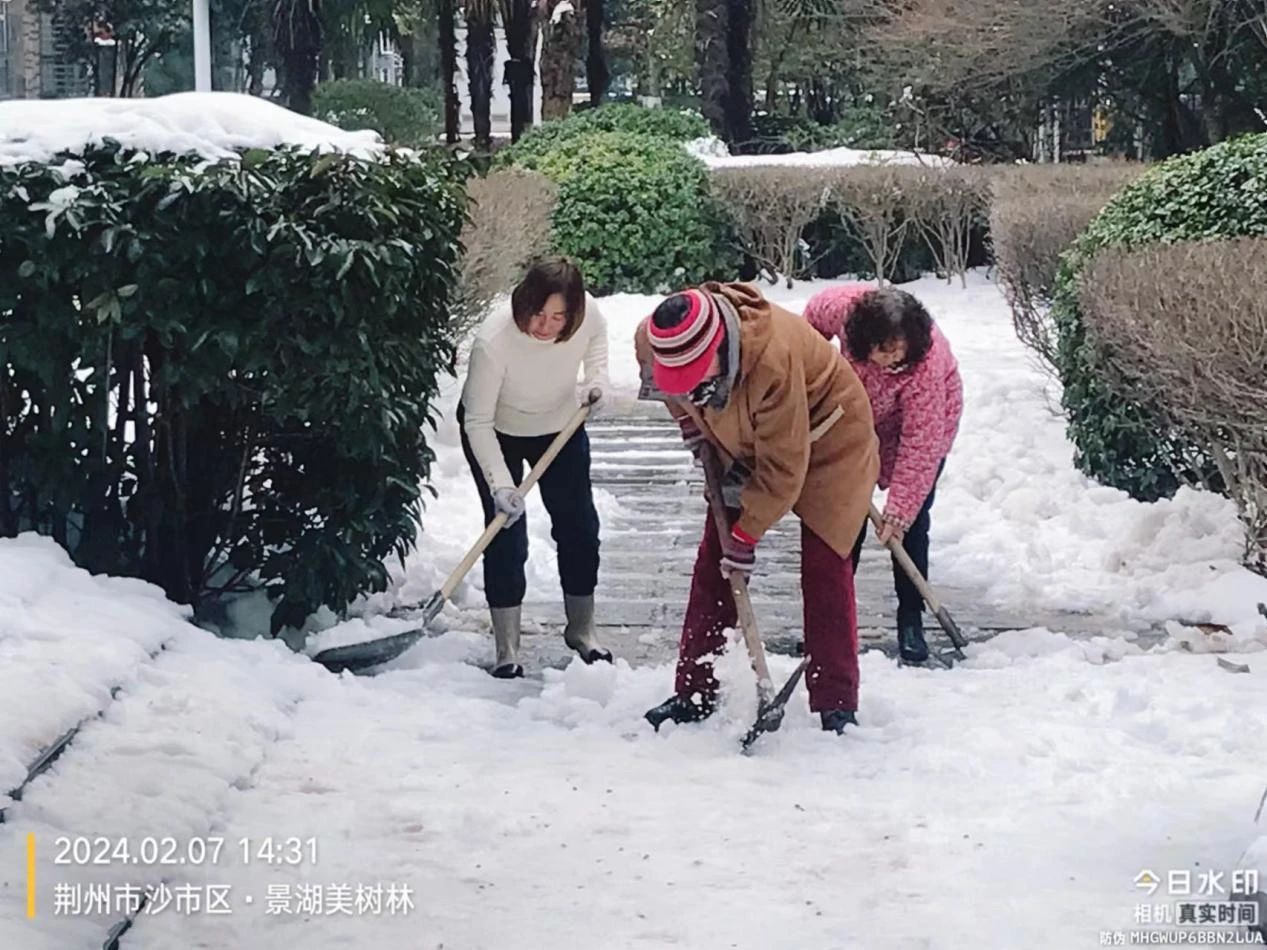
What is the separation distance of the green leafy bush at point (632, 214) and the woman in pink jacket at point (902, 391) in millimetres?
11152

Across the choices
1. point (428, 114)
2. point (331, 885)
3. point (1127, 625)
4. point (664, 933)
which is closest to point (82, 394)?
point (331, 885)

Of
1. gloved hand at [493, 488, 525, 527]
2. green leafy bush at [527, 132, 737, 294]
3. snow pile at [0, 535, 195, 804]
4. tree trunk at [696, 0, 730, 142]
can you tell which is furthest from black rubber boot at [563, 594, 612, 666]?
tree trunk at [696, 0, 730, 142]

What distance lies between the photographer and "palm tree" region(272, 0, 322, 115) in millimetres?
26953

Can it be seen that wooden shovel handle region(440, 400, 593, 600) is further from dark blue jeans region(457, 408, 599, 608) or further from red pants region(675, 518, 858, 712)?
red pants region(675, 518, 858, 712)

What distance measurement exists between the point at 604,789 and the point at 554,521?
168cm

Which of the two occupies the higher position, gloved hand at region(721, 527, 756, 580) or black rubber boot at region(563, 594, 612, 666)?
gloved hand at region(721, 527, 756, 580)

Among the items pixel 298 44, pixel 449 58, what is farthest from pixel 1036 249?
pixel 449 58

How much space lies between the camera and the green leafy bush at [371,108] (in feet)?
104


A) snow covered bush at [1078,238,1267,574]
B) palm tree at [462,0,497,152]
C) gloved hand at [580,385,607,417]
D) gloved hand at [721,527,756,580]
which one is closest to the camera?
gloved hand at [721,527,756,580]

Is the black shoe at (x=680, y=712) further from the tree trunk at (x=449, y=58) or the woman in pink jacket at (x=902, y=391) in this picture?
the tree trunk at (x=449, y=58)

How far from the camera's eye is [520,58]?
91.9ft

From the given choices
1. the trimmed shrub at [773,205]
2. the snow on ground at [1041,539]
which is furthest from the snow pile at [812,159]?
the snow on ground at [1041,539]

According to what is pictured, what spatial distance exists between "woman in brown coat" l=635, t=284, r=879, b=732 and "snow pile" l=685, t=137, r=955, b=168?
13.9 metres

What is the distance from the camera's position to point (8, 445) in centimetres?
556
